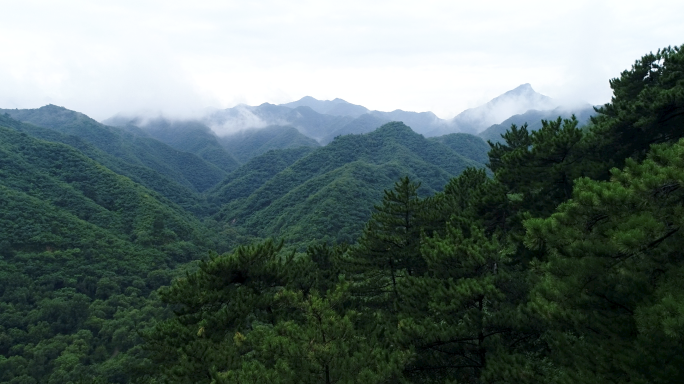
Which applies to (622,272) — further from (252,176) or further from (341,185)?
(252,176)

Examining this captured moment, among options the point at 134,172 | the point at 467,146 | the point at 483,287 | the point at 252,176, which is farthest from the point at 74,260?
the point at 467,146

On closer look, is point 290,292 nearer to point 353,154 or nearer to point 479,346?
point 479,346

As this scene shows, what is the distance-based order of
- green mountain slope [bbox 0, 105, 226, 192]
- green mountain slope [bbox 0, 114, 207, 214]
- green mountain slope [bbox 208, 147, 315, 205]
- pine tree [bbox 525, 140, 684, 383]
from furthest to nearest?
green mountain slope [bbox 0, 105, 226, 192] < green mountain slope [bbox 208, 147, 315, 205] < green mountain slope [bbox 0, 114, 207, 214] < pine tree [bbox 525, 140, 684, 383]

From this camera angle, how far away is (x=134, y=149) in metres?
158

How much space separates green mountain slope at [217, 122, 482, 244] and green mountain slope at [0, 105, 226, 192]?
186ft

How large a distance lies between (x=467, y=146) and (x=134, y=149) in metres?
142

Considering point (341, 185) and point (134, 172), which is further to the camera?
point (134, 172)

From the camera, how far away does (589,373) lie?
237 inches

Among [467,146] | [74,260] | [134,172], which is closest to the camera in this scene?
[74,260]

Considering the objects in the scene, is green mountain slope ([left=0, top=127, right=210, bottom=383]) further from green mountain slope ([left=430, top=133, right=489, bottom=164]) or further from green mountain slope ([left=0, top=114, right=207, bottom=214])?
green mountain slope ([left=430, top=133, right=489, bottom=164])

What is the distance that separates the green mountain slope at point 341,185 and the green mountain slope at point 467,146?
15.9 metres

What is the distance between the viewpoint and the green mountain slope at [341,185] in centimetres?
6669

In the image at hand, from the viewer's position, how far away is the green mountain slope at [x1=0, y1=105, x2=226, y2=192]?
149 meters

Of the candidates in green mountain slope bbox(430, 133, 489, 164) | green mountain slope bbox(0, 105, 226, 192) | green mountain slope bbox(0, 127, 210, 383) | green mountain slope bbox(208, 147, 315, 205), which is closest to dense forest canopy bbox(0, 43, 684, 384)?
green mountain slope bbox(0, 127, 210, 383)
